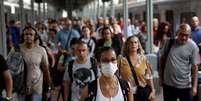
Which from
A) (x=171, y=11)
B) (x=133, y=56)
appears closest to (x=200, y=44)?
(x=133, y=56)

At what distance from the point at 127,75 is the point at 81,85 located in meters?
0.56

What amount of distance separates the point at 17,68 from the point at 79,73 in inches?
36.5

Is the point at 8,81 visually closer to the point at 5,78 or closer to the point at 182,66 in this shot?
the point at 5,78

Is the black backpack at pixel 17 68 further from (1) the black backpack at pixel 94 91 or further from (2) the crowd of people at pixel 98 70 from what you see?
(1) the black backpack at pixel 94 91

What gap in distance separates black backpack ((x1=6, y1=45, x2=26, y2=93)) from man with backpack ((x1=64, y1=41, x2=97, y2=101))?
2.45ft

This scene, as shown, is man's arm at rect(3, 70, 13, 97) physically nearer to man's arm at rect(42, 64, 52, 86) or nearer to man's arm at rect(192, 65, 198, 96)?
man's arm at rect(42, 64, 52, 86)

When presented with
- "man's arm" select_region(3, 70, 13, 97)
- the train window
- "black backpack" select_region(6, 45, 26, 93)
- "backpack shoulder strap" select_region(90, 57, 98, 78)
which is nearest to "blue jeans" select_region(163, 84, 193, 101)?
"backpack shoulder strap" select_region(90, 57, 98, 78)

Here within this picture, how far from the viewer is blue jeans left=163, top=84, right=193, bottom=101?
5.98 m

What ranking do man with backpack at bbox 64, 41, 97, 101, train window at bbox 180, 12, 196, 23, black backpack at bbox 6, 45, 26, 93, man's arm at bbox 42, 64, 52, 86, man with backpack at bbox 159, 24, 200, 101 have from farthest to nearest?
train window at bbox 180, 12, 196, 23, man with backpack at bbox 159, 24, 200, 101, man's arm at bbox 42, 64, 52, 86, black backpack at bbox 6, 45, 26, 93, man with backpack at bbox 64, 41, 97, 101

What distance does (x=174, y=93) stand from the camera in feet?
19.9

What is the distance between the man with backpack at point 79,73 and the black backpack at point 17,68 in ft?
2.45

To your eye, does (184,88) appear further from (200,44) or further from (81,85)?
(200,44)

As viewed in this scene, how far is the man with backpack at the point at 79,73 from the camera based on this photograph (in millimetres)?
4832

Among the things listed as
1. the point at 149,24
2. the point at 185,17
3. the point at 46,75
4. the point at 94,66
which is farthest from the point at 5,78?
the point at 185,17
